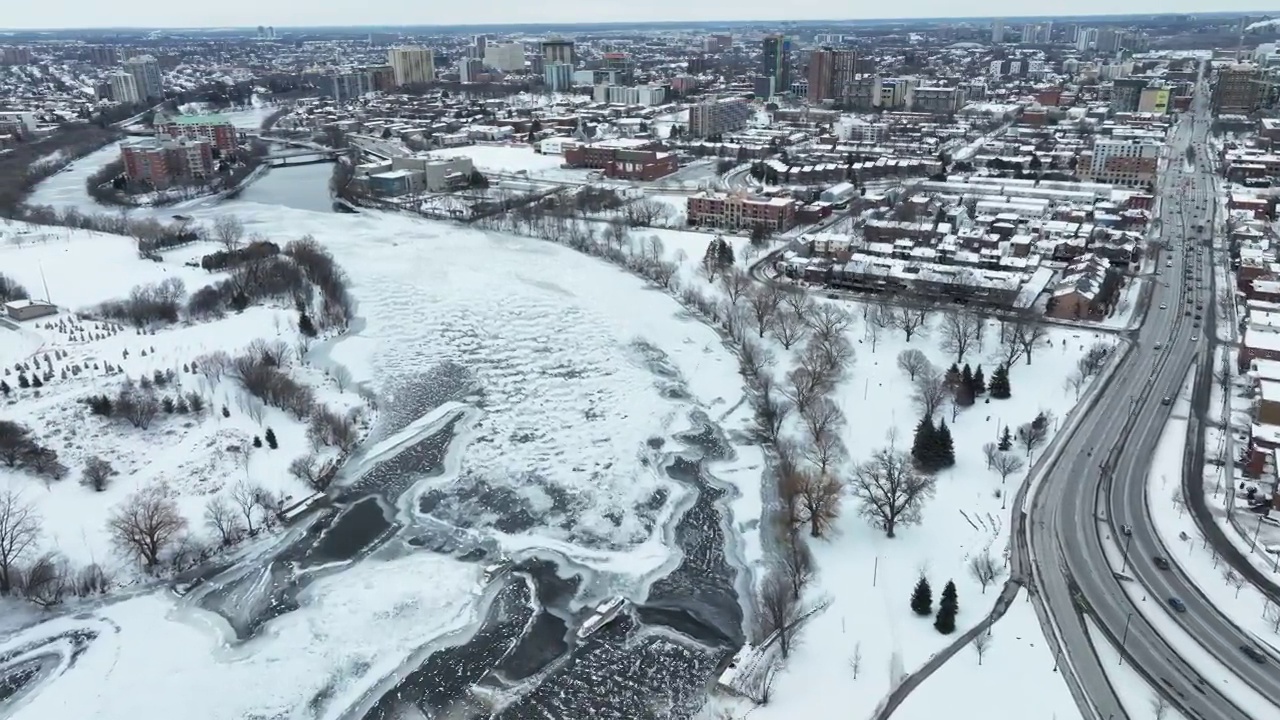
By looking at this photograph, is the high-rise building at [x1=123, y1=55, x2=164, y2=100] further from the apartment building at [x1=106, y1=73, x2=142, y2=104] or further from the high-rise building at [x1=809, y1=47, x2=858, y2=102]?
the high-rise building at [x1=809, y1=47, x2=858, y2=102]

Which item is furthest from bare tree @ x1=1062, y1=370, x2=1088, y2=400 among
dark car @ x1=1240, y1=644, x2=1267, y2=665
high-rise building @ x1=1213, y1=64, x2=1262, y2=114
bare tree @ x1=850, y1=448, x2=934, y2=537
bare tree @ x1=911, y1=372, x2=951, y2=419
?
high-rise building @ x1=1213, y1=64, x2=1262, y2=114

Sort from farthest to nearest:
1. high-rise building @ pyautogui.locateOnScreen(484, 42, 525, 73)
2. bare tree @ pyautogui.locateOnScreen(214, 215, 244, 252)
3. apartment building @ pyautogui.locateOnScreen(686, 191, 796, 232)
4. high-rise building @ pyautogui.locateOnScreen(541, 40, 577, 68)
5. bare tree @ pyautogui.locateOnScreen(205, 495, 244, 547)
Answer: high-rise building @ pyautogui.locateOnScreen(484, 42, 525, 73) < high-rise building @ pyautogui.locateOnScreen(541, 40, 577, 68) < apartment building @ pyautogui.locateOnScreen(686, 191, 796, 232) < bare tree @ pyautogui.locateOnScreen(214, 215, 244, 252) < bare tree @ pyautogui.locateOnScreen(205, 495, 244, 547)

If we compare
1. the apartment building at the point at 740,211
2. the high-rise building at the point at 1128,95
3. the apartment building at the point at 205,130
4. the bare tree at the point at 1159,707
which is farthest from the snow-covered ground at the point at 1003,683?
the high-rise building at the point at 1128,95

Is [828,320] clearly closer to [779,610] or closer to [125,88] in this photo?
[779,610]

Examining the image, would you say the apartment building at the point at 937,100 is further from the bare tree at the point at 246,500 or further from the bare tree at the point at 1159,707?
the bare tree at the point at 1159,707

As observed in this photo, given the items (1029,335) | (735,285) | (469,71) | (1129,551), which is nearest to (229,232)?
(735,285)

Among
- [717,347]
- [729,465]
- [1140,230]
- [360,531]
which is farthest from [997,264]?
[360,531]

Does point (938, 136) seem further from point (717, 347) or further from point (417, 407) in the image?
point (417, 407)
